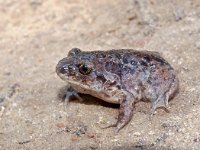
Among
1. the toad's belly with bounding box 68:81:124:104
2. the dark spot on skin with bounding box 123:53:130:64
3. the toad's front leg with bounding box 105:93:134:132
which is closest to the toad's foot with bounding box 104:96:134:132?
the toad's front leg with bounding box 105:93:134:132

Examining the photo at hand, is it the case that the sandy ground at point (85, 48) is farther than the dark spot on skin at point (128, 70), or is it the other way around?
the dark spot on skin at point (128, 70)

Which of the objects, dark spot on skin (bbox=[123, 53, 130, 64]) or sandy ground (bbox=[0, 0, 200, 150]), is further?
dark spot on skin (bbox=[123, 53, 130, 64])

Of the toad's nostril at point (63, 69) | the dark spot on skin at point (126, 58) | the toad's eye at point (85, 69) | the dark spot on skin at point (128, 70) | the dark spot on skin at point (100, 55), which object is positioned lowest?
the toad's nostril at point (63, 69)

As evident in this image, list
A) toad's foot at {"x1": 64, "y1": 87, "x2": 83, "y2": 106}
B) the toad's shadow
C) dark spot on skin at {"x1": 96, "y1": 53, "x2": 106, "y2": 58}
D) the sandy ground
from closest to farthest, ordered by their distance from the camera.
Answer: the sandy ground < dark spot on skin at {"x1": 96, "y1": 53, "x2": 106, "y2": 58} < the toad's shadow < toad's foot at {"x1": 64, "y1": 87, "x2": 83, "y2": 106}

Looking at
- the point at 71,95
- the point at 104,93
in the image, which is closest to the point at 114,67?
the point at 104,93

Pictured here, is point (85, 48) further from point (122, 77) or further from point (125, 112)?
point (125, 112)

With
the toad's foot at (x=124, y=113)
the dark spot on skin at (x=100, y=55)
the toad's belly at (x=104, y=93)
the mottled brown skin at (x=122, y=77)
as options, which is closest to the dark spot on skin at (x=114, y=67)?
the mottled brown skin at (x=122, y=77)

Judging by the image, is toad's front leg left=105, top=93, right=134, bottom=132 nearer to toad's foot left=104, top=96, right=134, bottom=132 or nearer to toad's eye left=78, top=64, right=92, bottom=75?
toad's foot left=104, top=96, right=134, bottom=132

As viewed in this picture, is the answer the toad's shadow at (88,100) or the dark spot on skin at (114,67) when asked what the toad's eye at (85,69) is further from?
the toad's shadow at (88,100)
